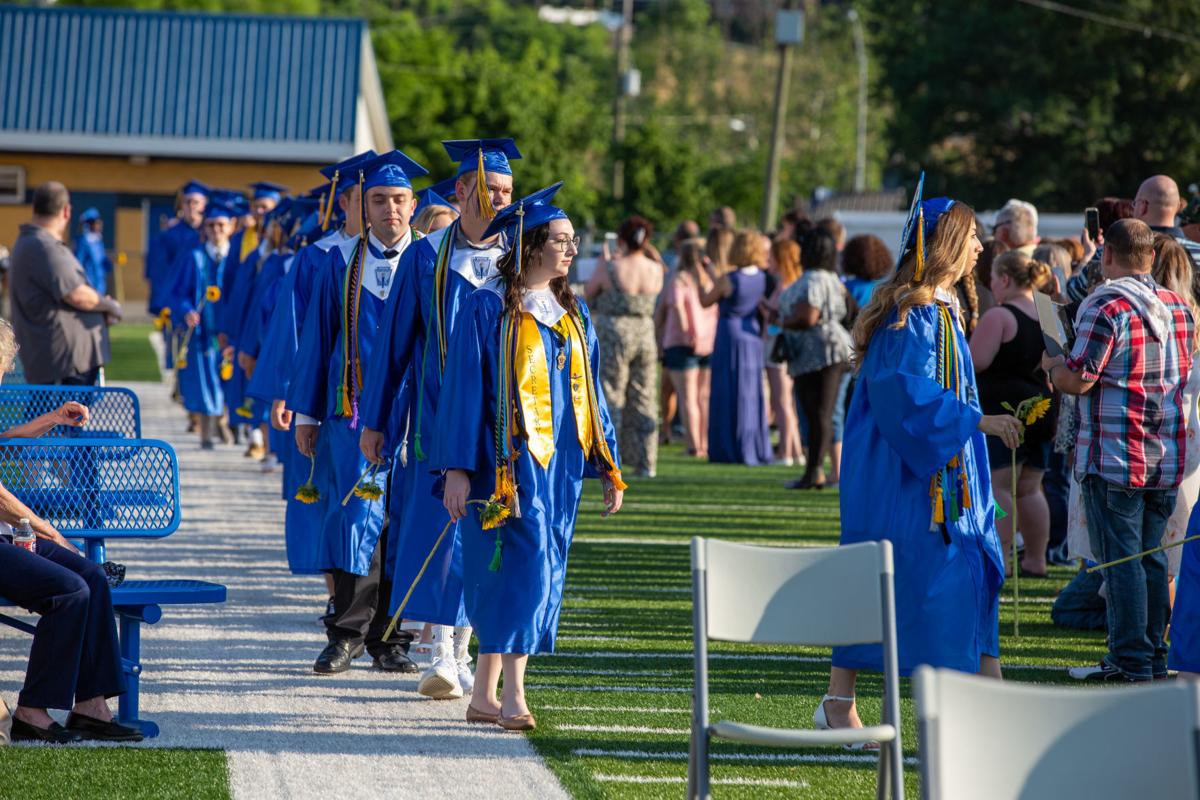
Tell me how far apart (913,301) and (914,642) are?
113 cm

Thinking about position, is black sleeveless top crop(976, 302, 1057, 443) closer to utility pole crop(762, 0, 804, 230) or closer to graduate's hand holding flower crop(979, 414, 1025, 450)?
graduate's hand holding flower crop(979, 414, 1025, 450)

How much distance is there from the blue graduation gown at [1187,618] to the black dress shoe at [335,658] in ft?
10.9

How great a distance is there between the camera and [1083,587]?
8.71 m

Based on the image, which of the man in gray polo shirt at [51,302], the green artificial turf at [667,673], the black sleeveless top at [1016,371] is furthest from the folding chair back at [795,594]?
the man in gray polo shirt at [51,302]

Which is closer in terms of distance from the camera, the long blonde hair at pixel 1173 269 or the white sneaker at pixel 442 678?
the white sneaker at pixel 442 678

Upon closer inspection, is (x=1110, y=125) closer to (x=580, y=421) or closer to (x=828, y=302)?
(x=828, y=302)

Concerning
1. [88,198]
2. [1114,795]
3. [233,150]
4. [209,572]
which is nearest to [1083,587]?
[209,572]

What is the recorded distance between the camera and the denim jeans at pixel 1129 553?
7105 mm

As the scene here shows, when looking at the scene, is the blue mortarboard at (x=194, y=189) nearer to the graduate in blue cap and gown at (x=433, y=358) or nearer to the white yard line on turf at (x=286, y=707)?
the white yard line on turf at (x=286, y=707)

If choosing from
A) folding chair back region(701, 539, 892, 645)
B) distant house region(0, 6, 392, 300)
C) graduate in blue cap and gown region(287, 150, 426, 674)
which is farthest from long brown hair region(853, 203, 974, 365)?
distant house region(0, 6, 392, 300)

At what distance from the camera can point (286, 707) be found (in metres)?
6.72

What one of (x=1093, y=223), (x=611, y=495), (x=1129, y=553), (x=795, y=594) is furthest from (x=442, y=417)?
(x=1093, y=223)

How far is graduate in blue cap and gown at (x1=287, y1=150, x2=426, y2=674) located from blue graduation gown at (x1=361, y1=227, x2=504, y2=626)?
14.0 inches

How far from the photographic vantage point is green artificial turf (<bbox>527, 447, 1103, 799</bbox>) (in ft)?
19.1
